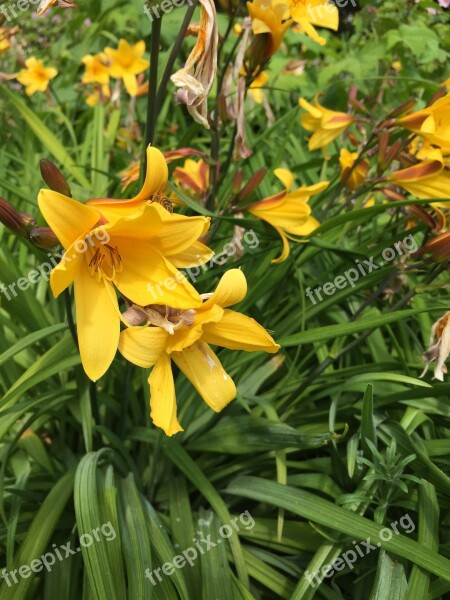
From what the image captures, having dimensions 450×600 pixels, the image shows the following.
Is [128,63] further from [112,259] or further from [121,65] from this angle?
[112,259]

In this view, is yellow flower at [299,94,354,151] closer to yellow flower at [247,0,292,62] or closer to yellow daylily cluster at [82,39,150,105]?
yellow flower at [247,0,292,62]

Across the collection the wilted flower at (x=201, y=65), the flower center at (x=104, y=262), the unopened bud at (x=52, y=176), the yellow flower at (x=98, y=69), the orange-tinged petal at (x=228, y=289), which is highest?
the unopened bud at (x=52, y=176)

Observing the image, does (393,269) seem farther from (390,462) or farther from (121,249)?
(121,249)

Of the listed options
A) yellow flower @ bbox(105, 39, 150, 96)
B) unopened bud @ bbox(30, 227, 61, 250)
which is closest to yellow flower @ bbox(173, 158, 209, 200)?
unopened bud @ bbox(30, 227, 61, 250)

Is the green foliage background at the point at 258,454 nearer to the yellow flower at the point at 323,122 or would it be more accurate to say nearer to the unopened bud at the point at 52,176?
the yellow flower at the point at 323,122

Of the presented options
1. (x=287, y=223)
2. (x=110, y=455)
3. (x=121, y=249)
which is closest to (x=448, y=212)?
(x=287, y=223)

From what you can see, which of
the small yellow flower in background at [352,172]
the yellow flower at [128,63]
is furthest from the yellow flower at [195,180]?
the yellow flower at [128,63]
